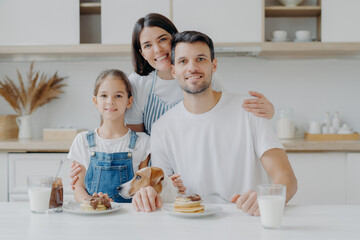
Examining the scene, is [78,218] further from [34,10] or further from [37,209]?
[34,10]

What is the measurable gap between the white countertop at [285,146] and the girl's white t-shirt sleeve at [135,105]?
970 millimetres

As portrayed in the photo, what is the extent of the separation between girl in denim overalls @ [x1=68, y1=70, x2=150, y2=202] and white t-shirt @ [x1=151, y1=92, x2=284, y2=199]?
0.12 m

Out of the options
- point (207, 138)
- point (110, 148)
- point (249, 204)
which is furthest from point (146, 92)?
point (249, 204)

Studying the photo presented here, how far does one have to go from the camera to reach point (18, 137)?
340cm

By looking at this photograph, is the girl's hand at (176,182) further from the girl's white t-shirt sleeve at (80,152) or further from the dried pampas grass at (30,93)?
the dried pampas grass at (30,93)

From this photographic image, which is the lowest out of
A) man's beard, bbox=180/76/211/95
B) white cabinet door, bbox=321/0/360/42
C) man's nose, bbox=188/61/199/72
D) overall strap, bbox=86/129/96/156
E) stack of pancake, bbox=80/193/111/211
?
stack of pancake, bbox=80/193/111/211

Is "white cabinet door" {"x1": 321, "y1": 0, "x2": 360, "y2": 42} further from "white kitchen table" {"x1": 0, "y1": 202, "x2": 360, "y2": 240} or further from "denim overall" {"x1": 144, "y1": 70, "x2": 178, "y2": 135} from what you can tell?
"white kitchen table" {"x1": 0, "y1": 202, "x2": 360, "y2": 240}

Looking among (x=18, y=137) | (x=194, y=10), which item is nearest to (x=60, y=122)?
(x=18, y=137)

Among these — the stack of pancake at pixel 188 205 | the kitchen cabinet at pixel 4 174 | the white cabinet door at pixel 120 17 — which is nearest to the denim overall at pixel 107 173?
the stack of pancake at pixel 188 205

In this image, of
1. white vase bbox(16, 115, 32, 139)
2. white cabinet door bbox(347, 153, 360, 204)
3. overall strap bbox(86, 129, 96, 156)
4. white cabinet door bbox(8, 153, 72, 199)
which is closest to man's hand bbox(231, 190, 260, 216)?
overall strap bbox(86, 129, 96, 156)

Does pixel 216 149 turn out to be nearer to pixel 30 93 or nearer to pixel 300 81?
pixel 300 81

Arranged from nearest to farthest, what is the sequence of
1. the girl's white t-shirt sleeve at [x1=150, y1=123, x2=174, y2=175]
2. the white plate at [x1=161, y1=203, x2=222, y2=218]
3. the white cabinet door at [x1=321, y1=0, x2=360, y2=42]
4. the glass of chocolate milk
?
the white plate at [x1=161, y1=203, x2=222, y2=218] → the glass of chocolate milk → the girl's white t-shirt sleeve at [x1=150, y1=123, x2=174, y2=175] → the white cabinet door at [x1=321, y1=0, x2=360, y2=42]

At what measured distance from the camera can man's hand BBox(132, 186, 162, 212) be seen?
52.8 inches

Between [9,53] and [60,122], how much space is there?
2.27 ft
